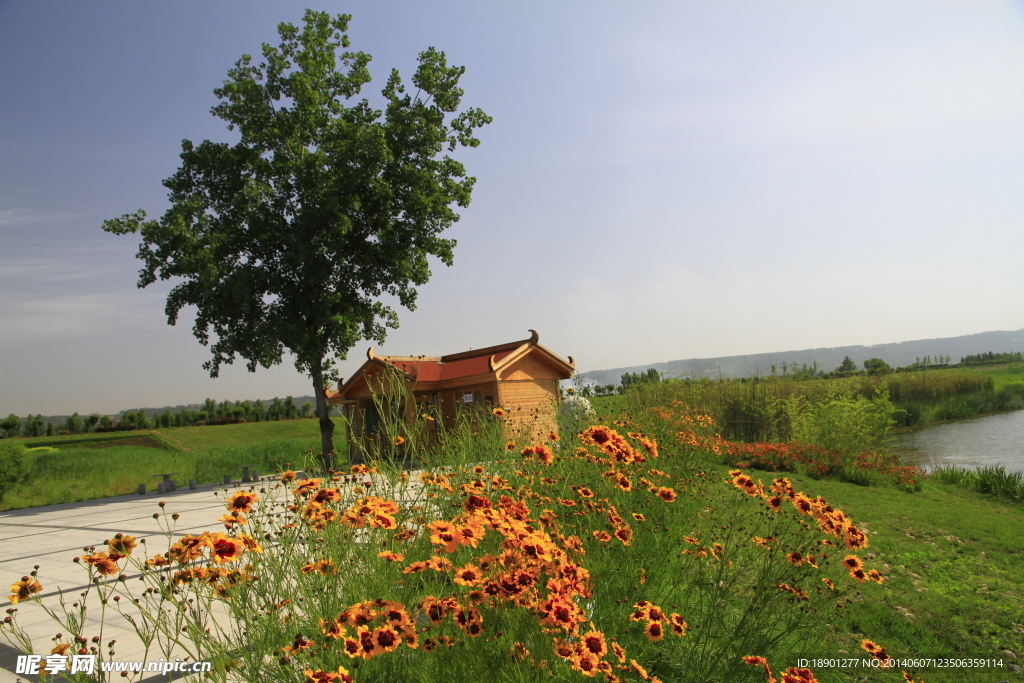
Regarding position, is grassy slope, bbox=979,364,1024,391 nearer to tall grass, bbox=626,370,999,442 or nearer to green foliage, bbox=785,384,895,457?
tall grass, bbox=626,370,999,442

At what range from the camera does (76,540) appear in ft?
24.5

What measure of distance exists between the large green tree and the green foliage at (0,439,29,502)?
414cm

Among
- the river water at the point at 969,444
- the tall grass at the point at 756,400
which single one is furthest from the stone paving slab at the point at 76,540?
the river water at the point at 969,444

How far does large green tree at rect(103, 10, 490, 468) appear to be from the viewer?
43.8 feet

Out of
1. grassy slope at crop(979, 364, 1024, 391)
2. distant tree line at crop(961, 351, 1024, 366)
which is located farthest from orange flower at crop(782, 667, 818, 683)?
distant tree line at crop(961, 351, 1024, 366)

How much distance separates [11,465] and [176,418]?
2764 cm

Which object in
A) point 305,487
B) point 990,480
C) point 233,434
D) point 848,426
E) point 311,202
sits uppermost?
point 311,202

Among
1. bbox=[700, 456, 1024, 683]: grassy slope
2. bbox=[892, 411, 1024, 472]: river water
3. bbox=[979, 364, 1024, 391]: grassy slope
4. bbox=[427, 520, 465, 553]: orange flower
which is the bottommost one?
bbox=[892, 411, 1024, 472]: river water

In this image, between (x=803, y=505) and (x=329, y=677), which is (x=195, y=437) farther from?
(x=803, y=505)

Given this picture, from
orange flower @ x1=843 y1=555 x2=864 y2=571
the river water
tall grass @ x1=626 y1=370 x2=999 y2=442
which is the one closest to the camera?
orange flower @ x1=843 y1=555 x2=864 y2=571

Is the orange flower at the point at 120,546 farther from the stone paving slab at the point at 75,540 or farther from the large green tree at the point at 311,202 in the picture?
the large green tree at the point at 311,202

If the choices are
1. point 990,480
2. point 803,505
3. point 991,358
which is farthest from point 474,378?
point 991,358

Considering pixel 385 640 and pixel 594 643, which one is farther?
pixel 594 643

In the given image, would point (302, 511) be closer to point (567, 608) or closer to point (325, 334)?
point (567, 608)
